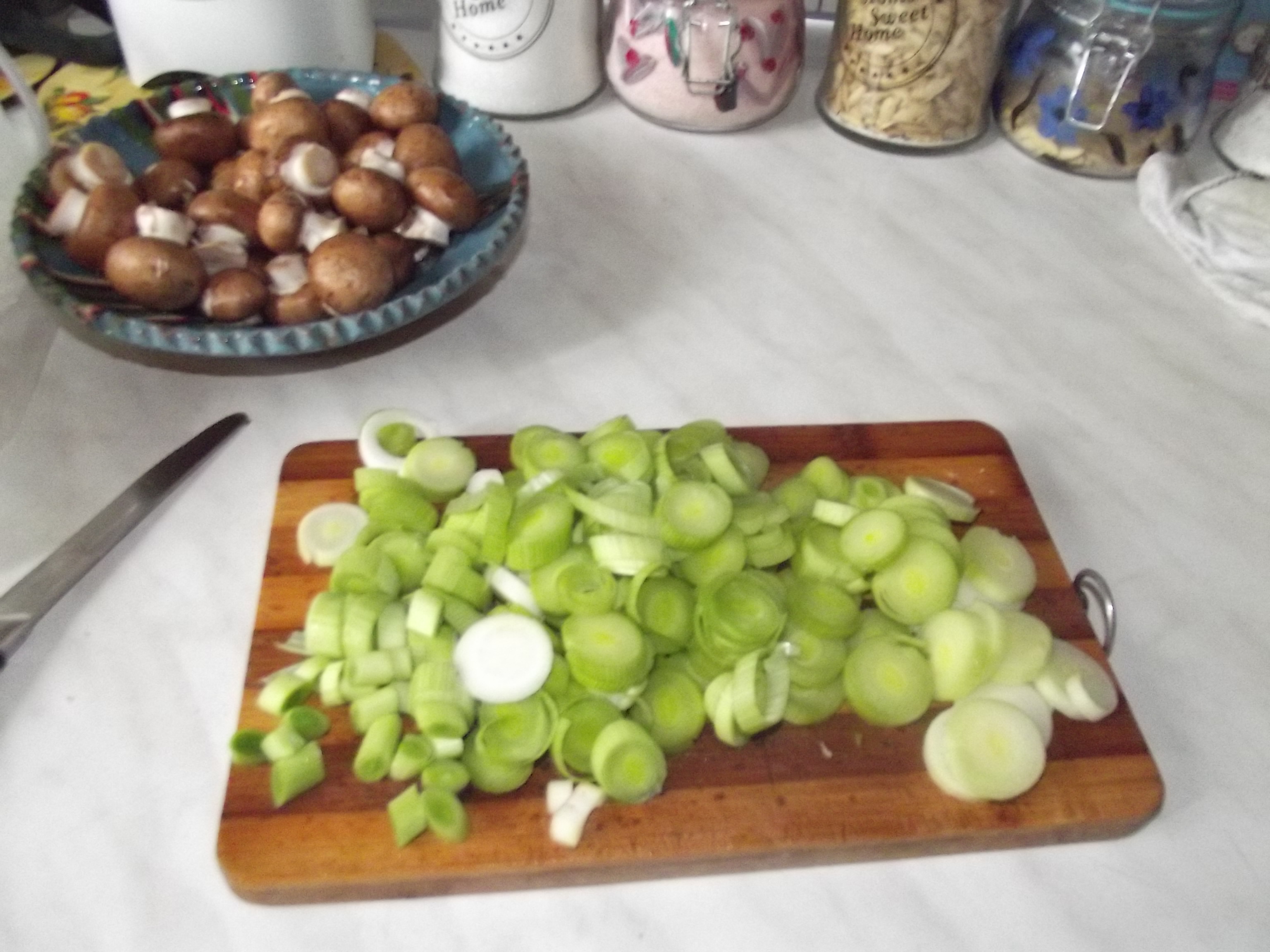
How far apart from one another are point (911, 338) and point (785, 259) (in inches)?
7.3

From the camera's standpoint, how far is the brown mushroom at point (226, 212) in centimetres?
95

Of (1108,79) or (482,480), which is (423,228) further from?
(1108,79)

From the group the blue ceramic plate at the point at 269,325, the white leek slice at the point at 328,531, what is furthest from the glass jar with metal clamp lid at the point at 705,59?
the white leek slice at the point at 328,531

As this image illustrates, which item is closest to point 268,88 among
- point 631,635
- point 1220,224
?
point 631,635

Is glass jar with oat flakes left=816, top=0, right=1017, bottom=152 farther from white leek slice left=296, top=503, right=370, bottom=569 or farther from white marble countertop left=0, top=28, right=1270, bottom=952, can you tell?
white leek slice left=296, top=503, right=370, bottom=569

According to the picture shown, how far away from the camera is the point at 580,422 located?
967 mm

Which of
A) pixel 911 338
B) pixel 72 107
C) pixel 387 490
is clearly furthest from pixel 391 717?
pixel 72 107

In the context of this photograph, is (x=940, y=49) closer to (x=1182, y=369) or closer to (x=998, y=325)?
(x=998, y=325)

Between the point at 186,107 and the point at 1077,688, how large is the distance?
1.03 metres

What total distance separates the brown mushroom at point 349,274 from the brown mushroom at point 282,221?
2.3 inches

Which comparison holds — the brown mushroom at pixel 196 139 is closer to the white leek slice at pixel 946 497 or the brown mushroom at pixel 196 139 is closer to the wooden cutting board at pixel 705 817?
the wooden cutting board at pixel 705 817

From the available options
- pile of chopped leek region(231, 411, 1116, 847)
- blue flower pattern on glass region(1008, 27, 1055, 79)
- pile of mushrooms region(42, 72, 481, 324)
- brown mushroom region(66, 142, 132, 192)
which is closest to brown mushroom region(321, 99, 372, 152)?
pile of mushrooms region(42, 72, 481, 324)

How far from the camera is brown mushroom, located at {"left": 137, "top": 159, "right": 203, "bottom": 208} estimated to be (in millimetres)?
978

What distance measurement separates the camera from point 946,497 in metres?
0.84
